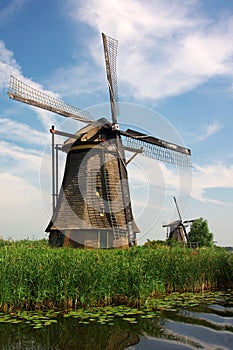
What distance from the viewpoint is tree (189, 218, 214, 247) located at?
3659 centimetres

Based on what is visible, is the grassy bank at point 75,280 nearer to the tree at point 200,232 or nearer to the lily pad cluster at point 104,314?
the lily pad cluster at point 104,314

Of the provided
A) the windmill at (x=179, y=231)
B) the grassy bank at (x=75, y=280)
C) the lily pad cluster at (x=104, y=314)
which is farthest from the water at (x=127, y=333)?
the windmill at (x=179, y=231)

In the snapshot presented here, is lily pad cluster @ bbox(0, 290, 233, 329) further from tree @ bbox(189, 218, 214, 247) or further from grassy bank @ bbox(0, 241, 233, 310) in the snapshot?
tree @ bbox(189, 218, 214, 247)

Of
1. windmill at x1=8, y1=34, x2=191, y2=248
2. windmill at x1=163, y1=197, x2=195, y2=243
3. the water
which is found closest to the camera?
the water

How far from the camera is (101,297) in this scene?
8.12 meters

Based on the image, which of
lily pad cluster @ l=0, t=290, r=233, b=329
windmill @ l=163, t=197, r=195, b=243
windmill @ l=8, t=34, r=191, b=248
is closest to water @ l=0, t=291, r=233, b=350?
lily pad cluster @ l=0, t=290, r=233, b=329

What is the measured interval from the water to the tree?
2969cm

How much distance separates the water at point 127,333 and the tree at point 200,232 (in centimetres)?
2969

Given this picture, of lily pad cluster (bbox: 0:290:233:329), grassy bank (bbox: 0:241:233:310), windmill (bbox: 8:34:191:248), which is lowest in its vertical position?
lily pad cluster (bbox: 0:290:233:329)

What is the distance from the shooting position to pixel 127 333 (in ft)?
20.7

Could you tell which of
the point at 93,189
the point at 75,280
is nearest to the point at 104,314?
the point at 75,280

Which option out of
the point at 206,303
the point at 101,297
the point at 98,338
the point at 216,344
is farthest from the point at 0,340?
the point at 206,303

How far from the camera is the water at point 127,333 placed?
18.9ft

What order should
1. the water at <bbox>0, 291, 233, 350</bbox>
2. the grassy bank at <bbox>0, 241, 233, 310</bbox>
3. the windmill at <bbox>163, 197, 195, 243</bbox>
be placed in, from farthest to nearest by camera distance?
the windmill at <bbox>163, 197, 195, 243</bbox>
the grassy bank at <bbox>0, 241, 233, 310</bbox>
the water at <bbox>0, 291, 233, 350</bbox>
